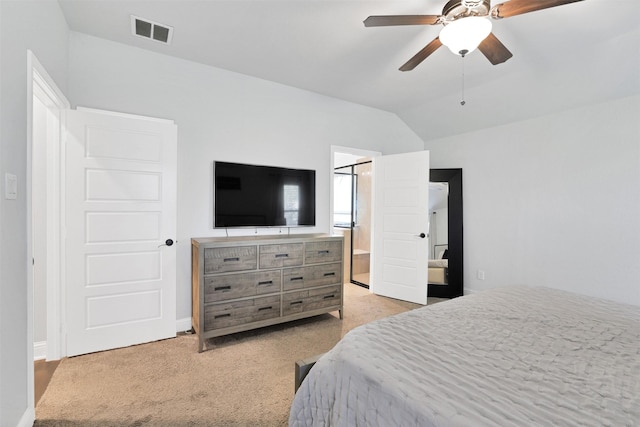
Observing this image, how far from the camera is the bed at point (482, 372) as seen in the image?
81 centimetres

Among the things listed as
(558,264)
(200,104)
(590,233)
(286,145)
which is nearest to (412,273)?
(558,264)

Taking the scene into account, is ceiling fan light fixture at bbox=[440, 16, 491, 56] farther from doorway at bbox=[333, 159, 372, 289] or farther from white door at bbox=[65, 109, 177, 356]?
doorway at bbox=[333, 159, 372, 289]

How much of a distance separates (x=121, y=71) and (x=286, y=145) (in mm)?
1695

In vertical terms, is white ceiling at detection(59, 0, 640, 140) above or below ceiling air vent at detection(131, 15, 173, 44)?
below

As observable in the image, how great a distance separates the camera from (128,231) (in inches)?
103

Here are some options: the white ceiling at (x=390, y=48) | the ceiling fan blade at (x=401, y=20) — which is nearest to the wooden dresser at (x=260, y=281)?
the white ceiling at (x=390, y=48)

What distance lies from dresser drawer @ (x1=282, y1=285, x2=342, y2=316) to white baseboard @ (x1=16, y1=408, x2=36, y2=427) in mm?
1797

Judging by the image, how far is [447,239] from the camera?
424 centimetres

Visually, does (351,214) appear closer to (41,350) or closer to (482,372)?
(41,350)

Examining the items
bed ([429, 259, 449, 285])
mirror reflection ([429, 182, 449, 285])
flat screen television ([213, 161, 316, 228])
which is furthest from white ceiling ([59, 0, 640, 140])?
bed ([429, 259, 449, 285])

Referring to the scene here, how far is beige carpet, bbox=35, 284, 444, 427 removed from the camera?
174 cm

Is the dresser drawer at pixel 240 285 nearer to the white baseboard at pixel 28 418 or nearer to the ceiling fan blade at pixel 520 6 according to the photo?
the white baseboard at pixel 28 418

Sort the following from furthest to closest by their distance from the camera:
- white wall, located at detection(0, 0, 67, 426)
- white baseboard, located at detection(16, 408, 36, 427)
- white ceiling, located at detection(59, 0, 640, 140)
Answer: white ceiling, located at detection(59, 0, 640, 140), white baseboard, located at detection(16, 408, 36, 427), white wall, located at detection(0, 0, 67, 426)

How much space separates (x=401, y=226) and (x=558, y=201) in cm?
176
